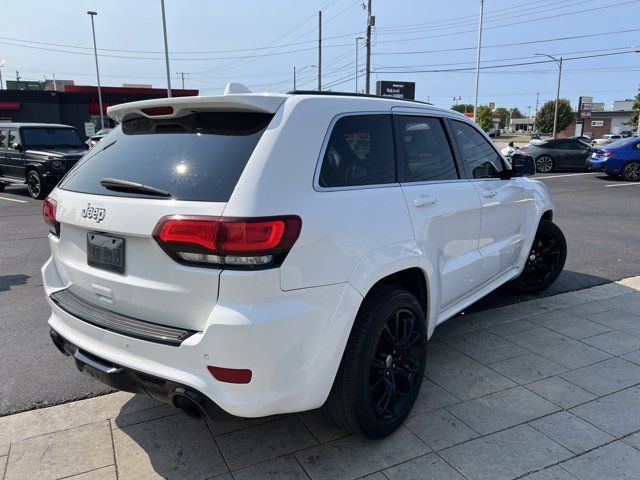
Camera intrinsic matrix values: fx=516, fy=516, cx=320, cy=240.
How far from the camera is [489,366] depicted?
3.75 metres

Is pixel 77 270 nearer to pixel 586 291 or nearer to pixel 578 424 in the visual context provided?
pixel 578 424

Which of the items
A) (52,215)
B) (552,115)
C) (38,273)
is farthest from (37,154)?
(552,115)

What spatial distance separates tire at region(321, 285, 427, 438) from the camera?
8.40 ft

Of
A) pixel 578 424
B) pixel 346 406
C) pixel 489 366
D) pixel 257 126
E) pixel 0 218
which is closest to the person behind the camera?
pixel 257 126

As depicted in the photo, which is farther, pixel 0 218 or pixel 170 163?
pixel 0 218

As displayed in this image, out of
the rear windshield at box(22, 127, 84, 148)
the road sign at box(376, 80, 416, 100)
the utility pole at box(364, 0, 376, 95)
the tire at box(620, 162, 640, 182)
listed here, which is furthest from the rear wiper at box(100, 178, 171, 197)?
the road sign at box(376, 80, 416, 100)

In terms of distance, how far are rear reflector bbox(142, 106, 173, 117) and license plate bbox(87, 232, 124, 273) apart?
2.34ft

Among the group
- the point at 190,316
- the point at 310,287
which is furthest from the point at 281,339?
the point at 190,316

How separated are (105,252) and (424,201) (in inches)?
70.4

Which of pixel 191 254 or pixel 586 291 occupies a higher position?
pixel 191 254

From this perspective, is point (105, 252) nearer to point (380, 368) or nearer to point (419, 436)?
point (380, 368)

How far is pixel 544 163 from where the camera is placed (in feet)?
66.3

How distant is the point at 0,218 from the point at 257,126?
9.96m

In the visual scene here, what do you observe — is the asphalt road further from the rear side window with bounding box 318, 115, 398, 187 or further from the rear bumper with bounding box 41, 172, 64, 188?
the rear side window with bounding box 318, 115, 398, 187
